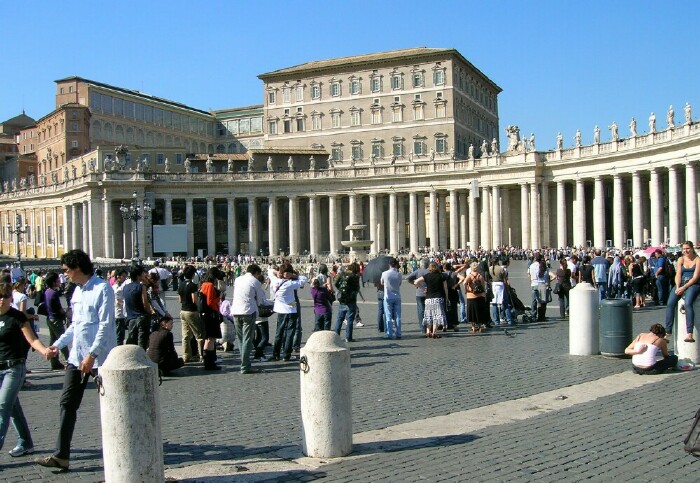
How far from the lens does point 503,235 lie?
70188 mm

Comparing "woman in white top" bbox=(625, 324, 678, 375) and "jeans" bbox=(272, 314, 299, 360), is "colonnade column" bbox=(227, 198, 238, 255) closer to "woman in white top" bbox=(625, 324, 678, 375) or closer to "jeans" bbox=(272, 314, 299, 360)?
"jeans" bbox=(272, 314, 299, 360)

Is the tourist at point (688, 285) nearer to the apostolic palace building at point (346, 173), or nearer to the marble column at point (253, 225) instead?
the apostolic palace building at point (346, 173)

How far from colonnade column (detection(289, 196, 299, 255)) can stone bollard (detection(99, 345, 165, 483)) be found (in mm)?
73038

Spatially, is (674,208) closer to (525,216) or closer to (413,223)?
(525,216)

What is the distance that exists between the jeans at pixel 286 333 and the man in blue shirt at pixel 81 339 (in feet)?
23.2

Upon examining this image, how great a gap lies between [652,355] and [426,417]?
4.85 m

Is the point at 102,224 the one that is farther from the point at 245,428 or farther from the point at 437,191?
the point at 245,428

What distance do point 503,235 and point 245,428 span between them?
204 ft

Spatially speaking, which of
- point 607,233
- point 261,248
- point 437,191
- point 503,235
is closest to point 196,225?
point 261,248

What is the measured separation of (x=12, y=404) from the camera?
862 centimetres

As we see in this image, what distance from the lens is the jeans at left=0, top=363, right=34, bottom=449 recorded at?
8531 millimetres

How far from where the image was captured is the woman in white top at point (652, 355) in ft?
42.2

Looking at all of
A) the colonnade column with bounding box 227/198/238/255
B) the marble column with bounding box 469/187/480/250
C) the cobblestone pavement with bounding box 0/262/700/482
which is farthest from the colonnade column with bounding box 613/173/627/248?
the cobblestone pavement with bounding box 0/262/700/482

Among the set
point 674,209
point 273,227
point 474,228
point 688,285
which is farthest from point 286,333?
point 273,227
